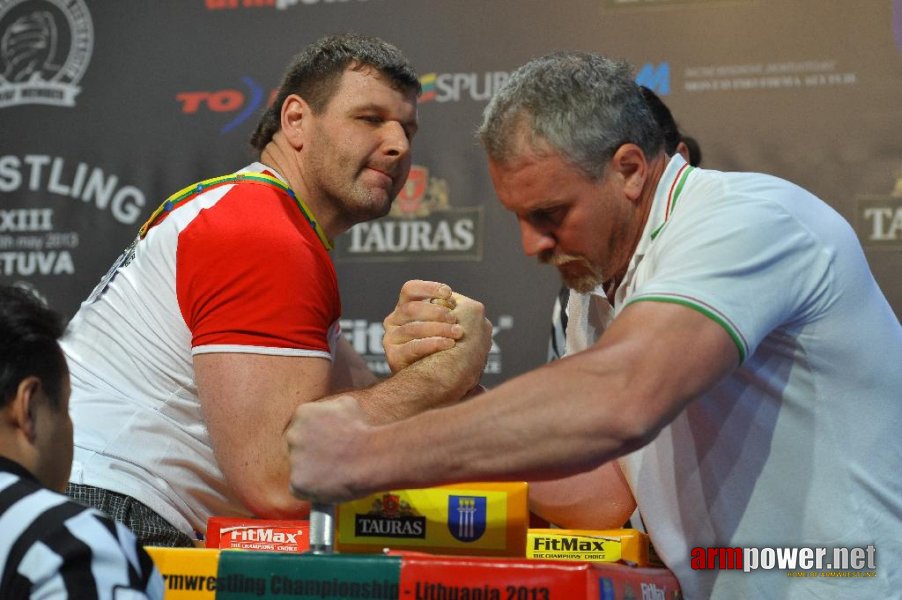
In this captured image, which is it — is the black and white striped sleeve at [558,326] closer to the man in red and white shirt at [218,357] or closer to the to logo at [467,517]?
the man in red and white shirt at [218,357]

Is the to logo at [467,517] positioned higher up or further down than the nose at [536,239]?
further down

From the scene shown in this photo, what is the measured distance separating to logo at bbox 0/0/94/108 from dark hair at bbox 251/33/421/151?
151cm

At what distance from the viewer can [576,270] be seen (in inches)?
62.2

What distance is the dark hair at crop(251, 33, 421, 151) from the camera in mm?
2279

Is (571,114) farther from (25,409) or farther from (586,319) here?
(25,409)

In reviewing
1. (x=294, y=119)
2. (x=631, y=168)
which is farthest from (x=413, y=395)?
(x=294, y=119)

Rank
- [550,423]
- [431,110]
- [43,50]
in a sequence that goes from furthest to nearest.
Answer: [43,50]
[431,110]
[550,423]

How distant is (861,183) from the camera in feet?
9.78

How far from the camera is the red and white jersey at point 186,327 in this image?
1819 mm

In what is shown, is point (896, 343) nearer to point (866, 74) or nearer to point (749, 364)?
point (749, 364)

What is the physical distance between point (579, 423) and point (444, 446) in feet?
0.46

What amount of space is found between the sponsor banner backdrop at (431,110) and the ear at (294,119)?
97 centimetres

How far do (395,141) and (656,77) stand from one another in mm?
1143

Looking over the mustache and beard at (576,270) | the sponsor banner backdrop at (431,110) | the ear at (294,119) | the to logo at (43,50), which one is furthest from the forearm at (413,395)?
the to logo at (43,50)
